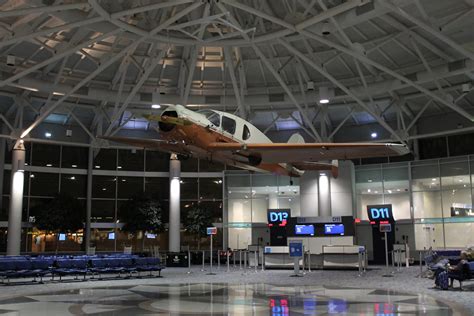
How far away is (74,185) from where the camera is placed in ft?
111

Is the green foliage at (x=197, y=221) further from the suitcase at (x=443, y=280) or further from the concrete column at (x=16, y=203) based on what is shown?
the suitcase at (x=443, y=280)

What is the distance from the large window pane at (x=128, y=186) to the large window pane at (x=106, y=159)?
113 cm

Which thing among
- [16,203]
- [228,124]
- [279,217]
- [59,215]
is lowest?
[279,217]

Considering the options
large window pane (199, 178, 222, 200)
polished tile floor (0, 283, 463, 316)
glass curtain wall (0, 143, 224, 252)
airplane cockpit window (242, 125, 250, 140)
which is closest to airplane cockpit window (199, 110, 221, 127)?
airplane cockpit window (242, 125, 250, 140)

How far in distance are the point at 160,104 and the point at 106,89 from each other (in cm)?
312

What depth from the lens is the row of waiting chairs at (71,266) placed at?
1830cm

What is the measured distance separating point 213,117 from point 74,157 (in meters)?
21.7

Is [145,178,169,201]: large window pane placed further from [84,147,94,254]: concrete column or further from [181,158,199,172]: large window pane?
[84,147,94,254]: concrete column

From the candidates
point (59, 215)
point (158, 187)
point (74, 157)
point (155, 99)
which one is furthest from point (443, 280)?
point (74, 157)

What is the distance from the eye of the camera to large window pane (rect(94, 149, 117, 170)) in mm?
34625

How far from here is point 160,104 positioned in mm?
27469

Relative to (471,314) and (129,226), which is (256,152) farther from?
(129,226)

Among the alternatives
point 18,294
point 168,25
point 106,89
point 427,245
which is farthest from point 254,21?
point 427,245

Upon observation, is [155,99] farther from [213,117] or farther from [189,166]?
[213,117]
